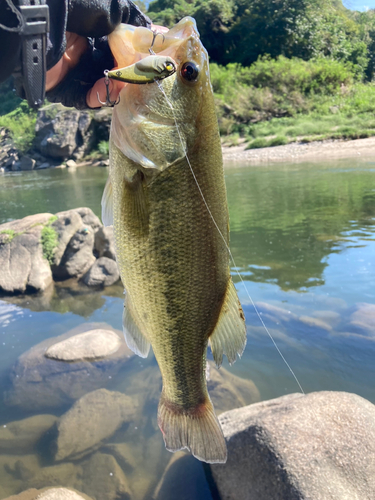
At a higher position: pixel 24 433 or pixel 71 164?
pixel 71 164

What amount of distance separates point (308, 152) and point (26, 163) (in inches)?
1102

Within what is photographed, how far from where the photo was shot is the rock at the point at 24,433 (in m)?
4.21

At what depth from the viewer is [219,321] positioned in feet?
6.39

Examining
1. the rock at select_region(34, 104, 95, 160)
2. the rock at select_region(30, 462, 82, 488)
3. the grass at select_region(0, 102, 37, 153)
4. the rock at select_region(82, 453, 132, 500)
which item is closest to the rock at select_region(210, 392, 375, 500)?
the rock at select_region(82, 453, 132, 500)

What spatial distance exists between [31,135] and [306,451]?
44.4 metres

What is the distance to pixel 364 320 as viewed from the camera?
18.9 ft

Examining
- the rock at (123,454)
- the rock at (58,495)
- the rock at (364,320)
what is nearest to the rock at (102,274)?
the rock at (123,454)

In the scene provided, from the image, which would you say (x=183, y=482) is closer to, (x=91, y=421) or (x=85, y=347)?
(x=91, y=421)

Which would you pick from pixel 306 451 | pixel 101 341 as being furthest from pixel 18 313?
pixel 306 451

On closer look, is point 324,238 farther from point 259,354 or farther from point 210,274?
point 210,274

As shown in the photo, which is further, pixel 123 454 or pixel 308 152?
pixel 308 152

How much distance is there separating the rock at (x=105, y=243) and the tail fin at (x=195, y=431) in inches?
280

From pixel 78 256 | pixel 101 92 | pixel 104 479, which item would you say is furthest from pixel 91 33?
pixel 78 256

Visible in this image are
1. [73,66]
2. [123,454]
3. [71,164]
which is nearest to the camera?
[73,66]
